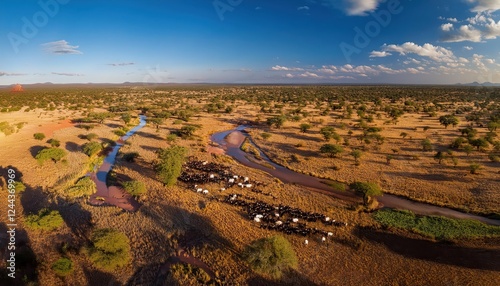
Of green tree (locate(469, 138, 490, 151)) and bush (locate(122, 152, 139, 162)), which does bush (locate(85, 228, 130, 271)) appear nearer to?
bush (locate(122, 152, 139, 162))

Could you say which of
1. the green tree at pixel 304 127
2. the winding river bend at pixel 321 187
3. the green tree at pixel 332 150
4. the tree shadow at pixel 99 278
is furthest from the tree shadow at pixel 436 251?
the green tree at pixel 304 127

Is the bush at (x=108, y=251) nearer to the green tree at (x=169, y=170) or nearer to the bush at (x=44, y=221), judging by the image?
the bush at (x=44, y=221)

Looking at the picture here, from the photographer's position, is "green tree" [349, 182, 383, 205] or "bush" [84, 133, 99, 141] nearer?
"green tree" [349, 182, 383, 205]

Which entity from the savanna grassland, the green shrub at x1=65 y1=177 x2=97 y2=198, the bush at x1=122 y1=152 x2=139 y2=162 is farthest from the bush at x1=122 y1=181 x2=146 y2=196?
the bush at x1=122 y1=152 x2=139 y2=162

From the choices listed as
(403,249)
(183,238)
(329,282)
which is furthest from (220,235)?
(403,249)

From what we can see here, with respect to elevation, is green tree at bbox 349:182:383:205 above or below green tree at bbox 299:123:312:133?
below

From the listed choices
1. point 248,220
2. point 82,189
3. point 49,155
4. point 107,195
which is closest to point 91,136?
point 49,155
